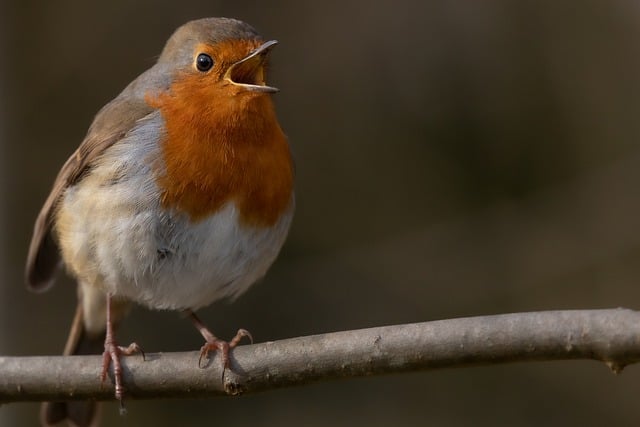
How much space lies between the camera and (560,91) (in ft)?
24.0

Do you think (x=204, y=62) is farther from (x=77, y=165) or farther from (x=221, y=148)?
(x=77, y=165)

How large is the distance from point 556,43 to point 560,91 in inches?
13.8

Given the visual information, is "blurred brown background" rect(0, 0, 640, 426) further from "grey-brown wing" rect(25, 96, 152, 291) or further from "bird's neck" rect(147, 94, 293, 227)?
"bird's neck" rect(147, 94, 293, 227)

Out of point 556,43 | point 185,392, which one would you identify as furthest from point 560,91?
point 185,392

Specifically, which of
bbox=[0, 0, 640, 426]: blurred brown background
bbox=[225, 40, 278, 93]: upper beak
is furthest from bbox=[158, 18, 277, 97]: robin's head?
bbox=[0, 0, 640, 426]: blurred brown background

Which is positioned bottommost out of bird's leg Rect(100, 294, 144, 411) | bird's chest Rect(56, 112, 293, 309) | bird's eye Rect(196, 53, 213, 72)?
bird's leg Rect(100, 294, 144, 411)

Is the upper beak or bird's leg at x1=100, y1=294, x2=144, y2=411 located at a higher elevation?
the upper beak

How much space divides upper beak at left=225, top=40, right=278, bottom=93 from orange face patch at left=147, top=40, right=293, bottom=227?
0.10ft

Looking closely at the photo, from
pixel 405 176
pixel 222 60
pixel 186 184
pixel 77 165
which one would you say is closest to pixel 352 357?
pixel 186 184

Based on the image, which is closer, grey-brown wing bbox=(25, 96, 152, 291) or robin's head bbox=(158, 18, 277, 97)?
robin's head bbox=(158, 18, 277, 97)

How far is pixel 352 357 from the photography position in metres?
3.17

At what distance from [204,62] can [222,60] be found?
8 cm

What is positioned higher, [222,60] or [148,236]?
[222,60]

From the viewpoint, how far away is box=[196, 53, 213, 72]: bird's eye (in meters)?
4.11
